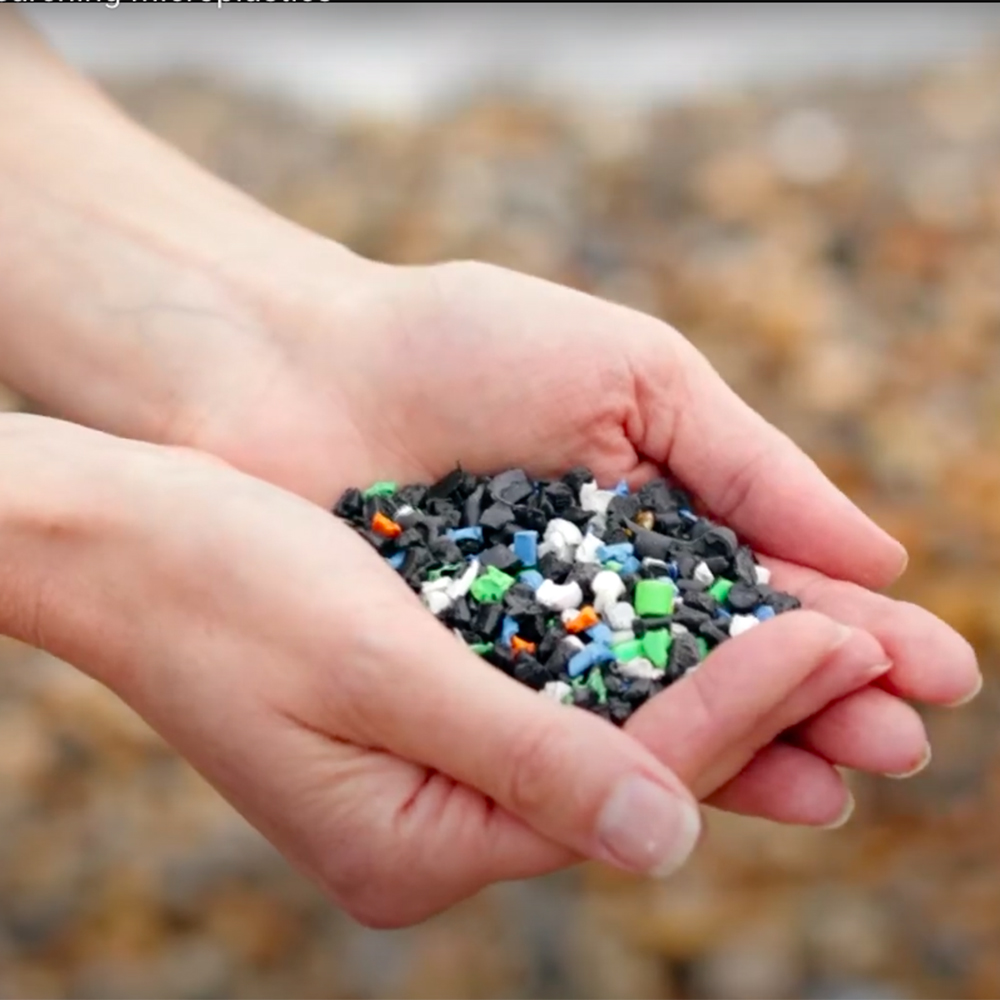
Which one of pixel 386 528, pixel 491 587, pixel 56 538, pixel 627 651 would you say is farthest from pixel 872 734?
pixel 56 538

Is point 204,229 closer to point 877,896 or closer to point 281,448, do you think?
point 281,448

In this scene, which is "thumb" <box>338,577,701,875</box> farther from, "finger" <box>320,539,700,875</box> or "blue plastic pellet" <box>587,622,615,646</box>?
"blue plastic pellet" <box>587,622,615,646</box>

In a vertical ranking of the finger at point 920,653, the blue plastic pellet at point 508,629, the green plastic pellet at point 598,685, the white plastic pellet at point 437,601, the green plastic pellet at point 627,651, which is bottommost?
the white plastic pellet at point 437,601

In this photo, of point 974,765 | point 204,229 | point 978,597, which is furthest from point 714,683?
point 978,597

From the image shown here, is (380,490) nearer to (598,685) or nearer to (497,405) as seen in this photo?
(497,405)

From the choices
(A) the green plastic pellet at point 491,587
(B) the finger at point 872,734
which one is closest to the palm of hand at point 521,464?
(B) the finger at point 872,734

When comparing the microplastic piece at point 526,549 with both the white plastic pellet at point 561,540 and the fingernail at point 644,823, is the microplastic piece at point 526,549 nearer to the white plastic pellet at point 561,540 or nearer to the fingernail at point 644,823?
the white plastic pellet at point 561,540
